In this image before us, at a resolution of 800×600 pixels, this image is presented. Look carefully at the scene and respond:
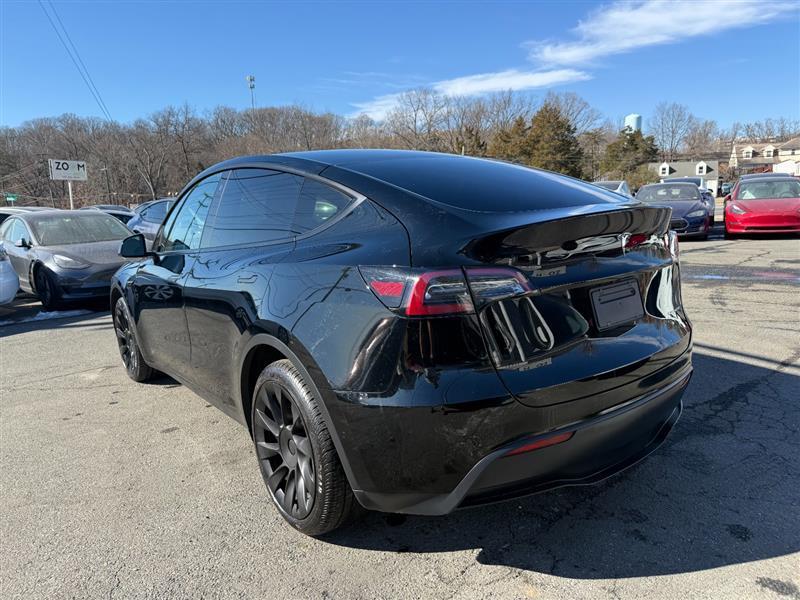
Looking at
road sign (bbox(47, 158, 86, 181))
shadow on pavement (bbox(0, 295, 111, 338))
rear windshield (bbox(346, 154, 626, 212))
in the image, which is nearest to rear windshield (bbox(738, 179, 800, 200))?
rear windshield (bbox(346, 154, 626, 212))

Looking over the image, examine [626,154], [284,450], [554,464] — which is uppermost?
[626,154]

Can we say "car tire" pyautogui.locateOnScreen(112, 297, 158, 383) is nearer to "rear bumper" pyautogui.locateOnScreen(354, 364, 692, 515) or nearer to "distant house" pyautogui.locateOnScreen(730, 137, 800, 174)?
"rear bumper" pyautogui.locateOnScreen(354, 364, 692, 515)

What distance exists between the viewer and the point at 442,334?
1938mm

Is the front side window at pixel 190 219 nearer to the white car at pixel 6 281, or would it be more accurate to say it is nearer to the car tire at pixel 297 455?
the car tire at pixel 297 455

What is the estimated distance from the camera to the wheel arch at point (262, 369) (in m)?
Result: 2.17

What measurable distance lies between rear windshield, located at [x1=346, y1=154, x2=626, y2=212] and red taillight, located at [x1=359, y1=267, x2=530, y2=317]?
0.37m

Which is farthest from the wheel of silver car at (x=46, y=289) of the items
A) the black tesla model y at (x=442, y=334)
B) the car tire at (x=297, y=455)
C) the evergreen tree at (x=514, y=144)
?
the evergreen tree at (x=514, y=144)

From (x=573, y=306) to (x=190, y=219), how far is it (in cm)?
270

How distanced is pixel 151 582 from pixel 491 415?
1552 mm

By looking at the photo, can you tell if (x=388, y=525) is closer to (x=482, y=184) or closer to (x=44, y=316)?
(x=482, y=184)

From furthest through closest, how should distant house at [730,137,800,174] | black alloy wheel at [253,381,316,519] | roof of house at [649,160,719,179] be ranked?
distant house at [730,137,800,174] < roof of house at [649,160,719,179] < black alloy wheel at [253,381,316,519]

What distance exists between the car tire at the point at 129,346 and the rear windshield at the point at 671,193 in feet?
44.8

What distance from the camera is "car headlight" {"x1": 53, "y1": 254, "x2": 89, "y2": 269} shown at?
28.5ft

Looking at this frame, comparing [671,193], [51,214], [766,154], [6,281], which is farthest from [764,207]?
[766,154]
